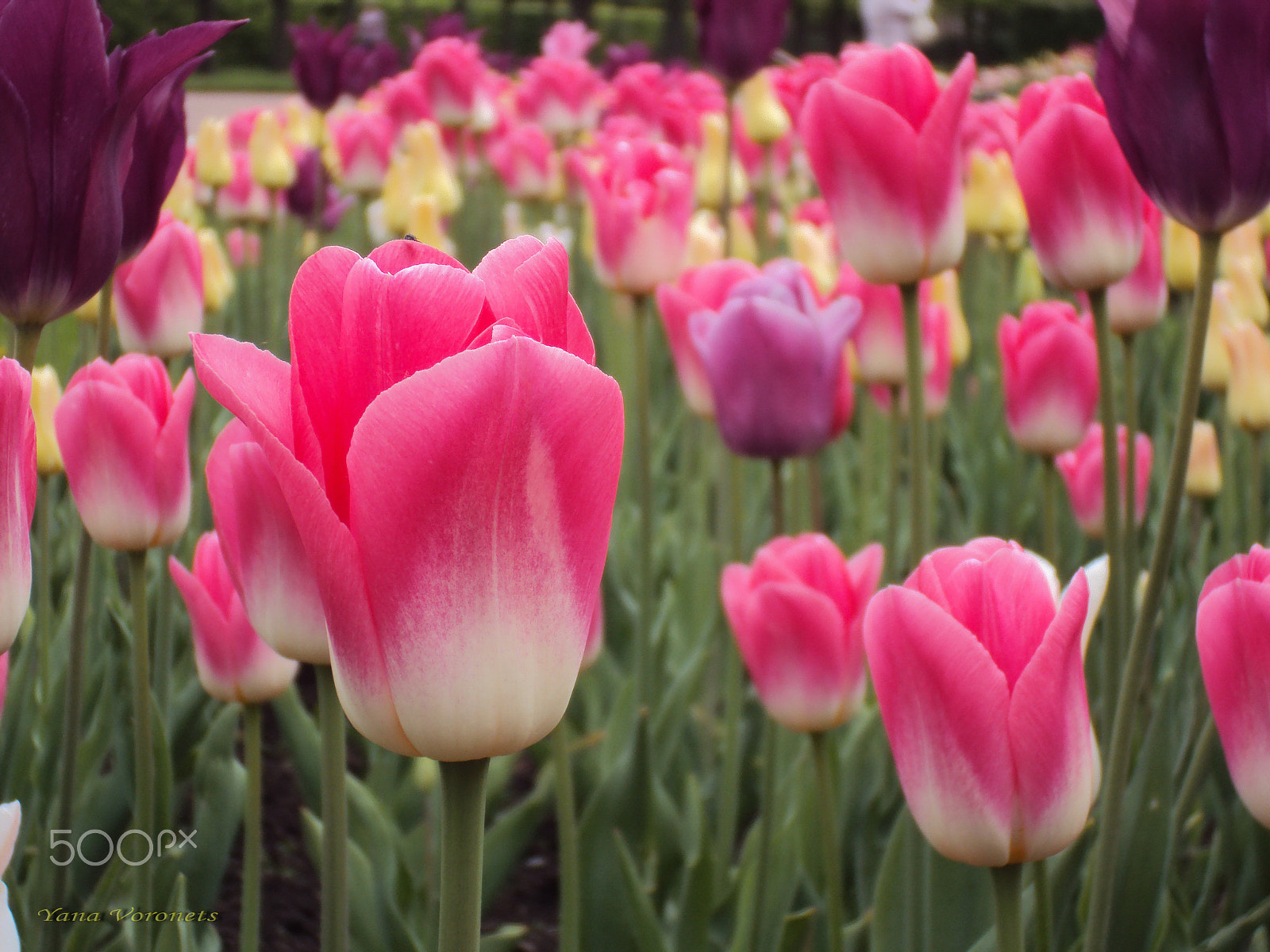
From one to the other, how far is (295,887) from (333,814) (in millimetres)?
1106

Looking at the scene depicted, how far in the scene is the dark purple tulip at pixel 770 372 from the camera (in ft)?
4.42

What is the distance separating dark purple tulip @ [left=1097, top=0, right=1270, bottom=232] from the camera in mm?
→ 729

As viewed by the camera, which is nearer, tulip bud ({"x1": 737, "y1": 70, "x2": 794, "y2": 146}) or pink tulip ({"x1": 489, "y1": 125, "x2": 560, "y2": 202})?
tulip bud ({"x1": 737, "y1": 70, "x2": 794, "y2": 146})

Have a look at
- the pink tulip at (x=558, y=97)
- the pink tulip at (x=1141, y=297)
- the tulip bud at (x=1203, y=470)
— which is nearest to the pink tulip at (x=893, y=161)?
the pink tulip at (x=1141, y=297)

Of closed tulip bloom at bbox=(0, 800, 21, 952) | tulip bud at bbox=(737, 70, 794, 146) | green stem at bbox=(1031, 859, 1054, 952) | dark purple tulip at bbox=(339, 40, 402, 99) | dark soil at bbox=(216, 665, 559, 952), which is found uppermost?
dark purple tulip at bbox=(339, 40, 402, 99)

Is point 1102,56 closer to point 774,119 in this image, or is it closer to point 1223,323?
point 1223,323

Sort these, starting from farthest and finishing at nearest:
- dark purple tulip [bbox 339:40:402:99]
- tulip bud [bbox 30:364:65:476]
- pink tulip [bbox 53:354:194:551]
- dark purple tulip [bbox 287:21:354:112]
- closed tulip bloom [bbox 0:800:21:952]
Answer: dark purple tulip [bbox 339:40:402:99] → dark purple tulip [bbox 287:21:354:112] → tulip bud [bbox 30:364:65:476] → pink tulip [bbox 53:354:194:551] → closed tulip bloom [bbox 0:800:21:952]

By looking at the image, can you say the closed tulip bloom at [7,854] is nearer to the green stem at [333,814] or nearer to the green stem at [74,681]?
the green stem at [333,814]

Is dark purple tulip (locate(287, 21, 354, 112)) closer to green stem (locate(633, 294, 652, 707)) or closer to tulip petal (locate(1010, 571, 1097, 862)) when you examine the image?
green stem (locate(633, 294, 652, 707))

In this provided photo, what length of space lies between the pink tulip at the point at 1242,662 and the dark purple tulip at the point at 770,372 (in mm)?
645

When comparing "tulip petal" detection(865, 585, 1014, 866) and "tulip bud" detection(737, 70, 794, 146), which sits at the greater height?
"tulip bud" detection(737, 70, 794, 146)


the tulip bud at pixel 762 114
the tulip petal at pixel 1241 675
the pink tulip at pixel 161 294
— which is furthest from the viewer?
the tulip bud at pixel 762 114

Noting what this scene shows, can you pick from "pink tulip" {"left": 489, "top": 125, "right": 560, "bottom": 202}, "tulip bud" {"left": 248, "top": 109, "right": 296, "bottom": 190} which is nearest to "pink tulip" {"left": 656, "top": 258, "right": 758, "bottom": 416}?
"tulip bud" {"left": 248, "top": 109, "right": 296, "bottom": 190}

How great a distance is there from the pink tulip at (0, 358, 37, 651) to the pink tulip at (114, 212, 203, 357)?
849mm
